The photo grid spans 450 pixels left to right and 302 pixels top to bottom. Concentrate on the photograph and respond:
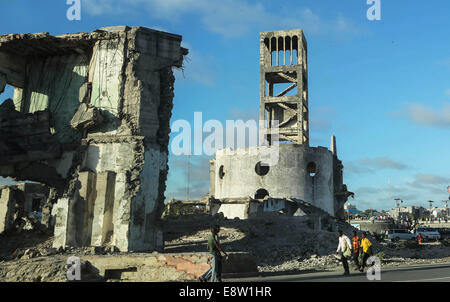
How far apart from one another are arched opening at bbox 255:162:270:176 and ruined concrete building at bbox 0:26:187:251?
68.1ft

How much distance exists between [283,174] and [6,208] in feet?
70.9

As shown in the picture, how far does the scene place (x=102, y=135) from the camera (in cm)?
1870

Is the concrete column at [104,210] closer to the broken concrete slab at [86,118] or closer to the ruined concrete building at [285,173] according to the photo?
the broken concrete slab at [86,118]

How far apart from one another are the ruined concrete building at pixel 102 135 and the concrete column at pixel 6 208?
12.8 ft

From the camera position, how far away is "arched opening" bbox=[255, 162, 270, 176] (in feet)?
129

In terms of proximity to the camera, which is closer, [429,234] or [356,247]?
[356,247]

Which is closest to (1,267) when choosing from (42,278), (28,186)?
(42,278)

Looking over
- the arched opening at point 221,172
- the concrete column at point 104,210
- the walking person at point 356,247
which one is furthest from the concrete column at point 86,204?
the arched opening at point 221,172

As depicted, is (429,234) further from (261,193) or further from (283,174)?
(261,193)

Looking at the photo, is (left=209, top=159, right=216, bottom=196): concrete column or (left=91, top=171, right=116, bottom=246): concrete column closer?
(left=91, top=171, right=116, bottom=246): concrete column

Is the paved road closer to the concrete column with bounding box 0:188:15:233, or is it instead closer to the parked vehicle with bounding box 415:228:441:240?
the concrete column with bounding box 0:188:15:233

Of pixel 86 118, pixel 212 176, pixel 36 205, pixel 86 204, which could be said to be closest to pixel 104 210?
pixel 86 204

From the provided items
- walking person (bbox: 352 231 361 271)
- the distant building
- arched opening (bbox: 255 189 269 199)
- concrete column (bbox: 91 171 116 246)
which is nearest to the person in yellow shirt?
walking person (bbox: 352 231 361 271)
